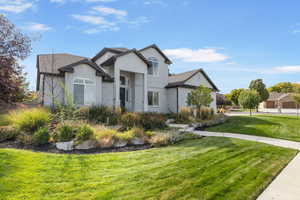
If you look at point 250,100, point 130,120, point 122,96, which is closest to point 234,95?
point 250,100

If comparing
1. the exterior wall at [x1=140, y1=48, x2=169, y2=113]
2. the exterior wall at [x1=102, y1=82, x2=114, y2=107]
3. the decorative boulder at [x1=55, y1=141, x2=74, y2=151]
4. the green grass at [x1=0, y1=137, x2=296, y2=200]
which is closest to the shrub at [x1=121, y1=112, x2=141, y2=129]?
the decorative boulder at [x1=55, y1=141, x2=74, y2=151]

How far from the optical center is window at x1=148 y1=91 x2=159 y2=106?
1881 centimetres

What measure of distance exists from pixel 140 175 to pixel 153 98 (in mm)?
14868

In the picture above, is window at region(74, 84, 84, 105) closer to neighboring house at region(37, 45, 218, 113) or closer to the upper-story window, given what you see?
neighboring house at region(37, 45, 218, 113)

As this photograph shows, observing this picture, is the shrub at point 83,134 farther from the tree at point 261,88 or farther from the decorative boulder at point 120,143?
the tree at point 261,88

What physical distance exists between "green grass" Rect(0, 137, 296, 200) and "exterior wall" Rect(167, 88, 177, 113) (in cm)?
1272

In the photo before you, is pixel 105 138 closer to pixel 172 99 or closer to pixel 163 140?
pixel 163 140

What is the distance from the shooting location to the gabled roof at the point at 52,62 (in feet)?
43.2

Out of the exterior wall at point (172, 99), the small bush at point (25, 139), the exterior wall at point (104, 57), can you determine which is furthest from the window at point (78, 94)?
the exterior wall at point (172, 99)

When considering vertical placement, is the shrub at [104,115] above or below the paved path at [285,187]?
above

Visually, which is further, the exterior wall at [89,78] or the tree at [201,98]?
the tree at [201,98]

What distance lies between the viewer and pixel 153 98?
62.4 ft

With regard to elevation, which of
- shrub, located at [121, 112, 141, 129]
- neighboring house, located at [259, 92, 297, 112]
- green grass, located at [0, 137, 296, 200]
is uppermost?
neighboring house, located at [259, 92, 297, 112]

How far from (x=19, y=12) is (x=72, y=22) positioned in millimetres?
3682
